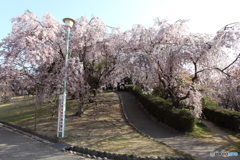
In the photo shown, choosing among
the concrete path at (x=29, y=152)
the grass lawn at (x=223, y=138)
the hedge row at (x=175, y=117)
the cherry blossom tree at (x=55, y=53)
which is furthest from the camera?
the cherry blossom tree at (x=55, y=53)

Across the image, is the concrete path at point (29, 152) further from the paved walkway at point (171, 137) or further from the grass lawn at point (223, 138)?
the grass lawn at point (223, 138)

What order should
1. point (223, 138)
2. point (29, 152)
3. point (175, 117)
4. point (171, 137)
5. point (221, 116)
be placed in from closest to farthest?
1. point (29, 152)
2. point (171, 137)
3. point (223, 138)
4. point (175, 117)
5. point (221, 116)

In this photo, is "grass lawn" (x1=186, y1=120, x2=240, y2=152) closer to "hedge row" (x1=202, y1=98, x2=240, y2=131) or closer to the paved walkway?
"hedge row" (x1=202, y1=98, x2=240, y2=131)

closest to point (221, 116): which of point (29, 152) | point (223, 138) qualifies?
point (223, 138)

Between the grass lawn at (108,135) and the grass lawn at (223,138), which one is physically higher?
the grass lawn at (108,135)

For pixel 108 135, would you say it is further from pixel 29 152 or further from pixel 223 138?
pixel 223 138

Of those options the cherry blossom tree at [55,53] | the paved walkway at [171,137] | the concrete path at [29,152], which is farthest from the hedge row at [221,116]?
the concrete path at [29,152]

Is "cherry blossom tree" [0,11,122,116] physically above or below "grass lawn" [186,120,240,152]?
above

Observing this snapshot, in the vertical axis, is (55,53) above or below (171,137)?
above

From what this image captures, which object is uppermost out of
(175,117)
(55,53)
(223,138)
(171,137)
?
(55,53)

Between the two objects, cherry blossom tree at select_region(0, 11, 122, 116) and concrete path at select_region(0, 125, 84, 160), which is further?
cherry blossom tree at select_region(0, 11, 122, 116)

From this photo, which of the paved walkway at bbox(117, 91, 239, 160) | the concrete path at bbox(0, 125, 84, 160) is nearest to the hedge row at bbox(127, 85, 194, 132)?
the paved walkway at bbox(117, 91, 239, 160)

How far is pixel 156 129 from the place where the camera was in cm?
885

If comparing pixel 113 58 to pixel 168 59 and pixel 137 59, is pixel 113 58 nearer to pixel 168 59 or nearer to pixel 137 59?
pixel 137 59
